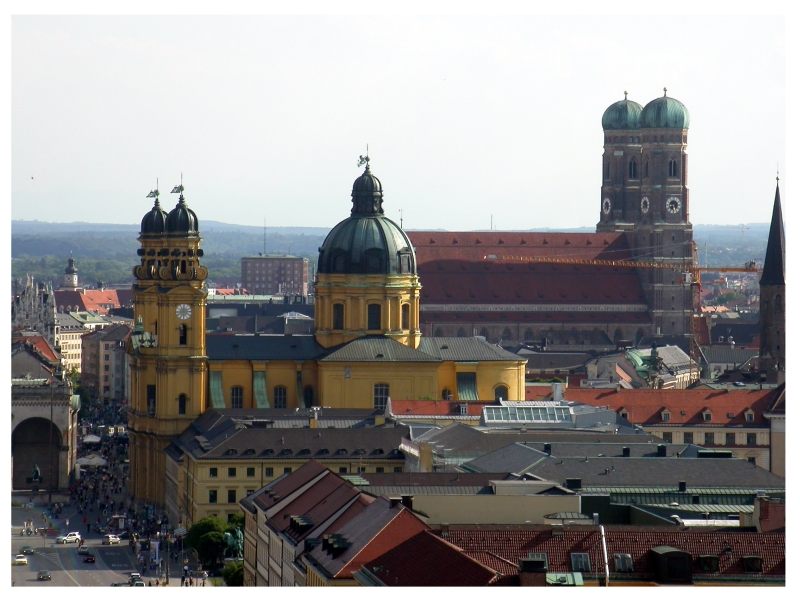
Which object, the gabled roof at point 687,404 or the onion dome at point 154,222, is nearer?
the gabled roof at point 687,404

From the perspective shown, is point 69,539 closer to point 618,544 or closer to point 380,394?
point 380,394

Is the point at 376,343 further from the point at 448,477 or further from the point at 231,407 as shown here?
the point at 448,477

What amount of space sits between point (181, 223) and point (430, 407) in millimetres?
16829

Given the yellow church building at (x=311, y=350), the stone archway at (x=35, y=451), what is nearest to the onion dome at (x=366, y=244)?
the yellow church building at (x=311, y=350)

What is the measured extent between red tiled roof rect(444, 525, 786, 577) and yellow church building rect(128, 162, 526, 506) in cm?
6557

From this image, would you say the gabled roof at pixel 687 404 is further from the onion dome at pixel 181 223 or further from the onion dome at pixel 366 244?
the onion dome at pixel 181 223

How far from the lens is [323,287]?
→ 149375 mm

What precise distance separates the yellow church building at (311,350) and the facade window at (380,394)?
1.9 inches

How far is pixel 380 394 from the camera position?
145 m

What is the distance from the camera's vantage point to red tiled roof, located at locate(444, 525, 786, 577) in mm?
72500

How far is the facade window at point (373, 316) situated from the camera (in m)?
148

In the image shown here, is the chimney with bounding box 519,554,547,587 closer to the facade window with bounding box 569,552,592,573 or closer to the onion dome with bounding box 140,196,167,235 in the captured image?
the facade window with bounding box 569,552,592,573
